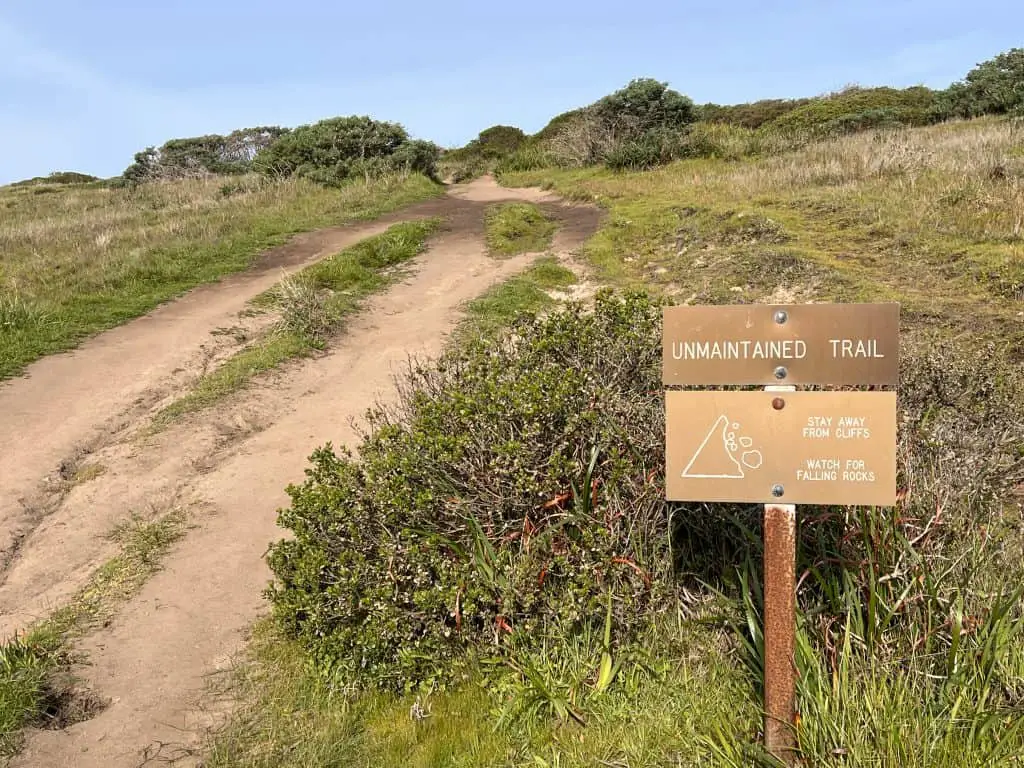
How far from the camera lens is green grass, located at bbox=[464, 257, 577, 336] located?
8.38m

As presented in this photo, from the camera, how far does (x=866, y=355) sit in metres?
2.33

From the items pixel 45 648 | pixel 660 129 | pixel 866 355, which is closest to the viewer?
pixel 866 355

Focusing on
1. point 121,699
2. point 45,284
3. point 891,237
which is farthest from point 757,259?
point 45,284

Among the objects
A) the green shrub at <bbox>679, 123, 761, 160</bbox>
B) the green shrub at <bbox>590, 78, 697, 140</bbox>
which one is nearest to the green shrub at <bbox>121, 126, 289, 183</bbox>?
the green shrub at <bbox>590, 78, 697, 140</bbox>

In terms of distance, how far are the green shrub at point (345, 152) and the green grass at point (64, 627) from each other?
646 inches

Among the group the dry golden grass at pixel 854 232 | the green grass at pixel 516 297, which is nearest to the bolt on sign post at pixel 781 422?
the dry golden grass at pixel 854 232

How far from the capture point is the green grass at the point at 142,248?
8727 mm

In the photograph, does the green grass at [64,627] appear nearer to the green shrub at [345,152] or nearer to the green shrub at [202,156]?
the green shrub at [345,152]

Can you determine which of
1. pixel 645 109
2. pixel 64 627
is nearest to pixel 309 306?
pixel 64 627

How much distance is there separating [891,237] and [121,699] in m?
9.17

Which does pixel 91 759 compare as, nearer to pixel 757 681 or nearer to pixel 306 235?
pixel 757 681

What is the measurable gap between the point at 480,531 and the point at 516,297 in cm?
623

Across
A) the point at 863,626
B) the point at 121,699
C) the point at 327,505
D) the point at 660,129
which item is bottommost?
the point at 121,699

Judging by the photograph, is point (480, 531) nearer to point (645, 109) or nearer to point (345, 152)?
point (345, 152)
